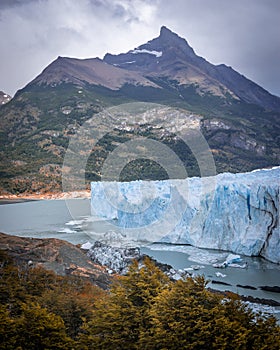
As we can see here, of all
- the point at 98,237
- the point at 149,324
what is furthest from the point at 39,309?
the point at 98,237

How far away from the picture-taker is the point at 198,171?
66688mm

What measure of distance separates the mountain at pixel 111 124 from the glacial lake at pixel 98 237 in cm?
1400

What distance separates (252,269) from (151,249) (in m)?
6.88

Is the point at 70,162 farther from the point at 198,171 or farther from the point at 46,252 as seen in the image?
the point at 46,252

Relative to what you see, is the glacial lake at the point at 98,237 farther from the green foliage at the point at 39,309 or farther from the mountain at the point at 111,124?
the mountain at the point at 111,124

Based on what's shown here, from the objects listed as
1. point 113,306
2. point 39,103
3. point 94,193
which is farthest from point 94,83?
point 113,306

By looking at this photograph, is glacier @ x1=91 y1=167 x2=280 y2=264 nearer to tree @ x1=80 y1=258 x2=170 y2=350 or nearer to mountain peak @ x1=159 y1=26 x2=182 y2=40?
tree @ x1=80 y1=258 x2=170 y2=350

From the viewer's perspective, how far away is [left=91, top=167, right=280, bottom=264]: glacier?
59.1ft

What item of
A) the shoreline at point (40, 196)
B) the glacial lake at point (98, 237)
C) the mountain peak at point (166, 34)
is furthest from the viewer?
the mountain peak at point (166, 34)

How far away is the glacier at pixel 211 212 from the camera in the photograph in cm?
1802

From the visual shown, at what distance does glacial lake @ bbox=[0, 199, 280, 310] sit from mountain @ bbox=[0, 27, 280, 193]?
14.0m

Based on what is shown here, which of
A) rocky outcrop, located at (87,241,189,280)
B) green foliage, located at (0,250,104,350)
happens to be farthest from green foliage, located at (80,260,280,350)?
rocky outcrop, located at (87,241,189,280)

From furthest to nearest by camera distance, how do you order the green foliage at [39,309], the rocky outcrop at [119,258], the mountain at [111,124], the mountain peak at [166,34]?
the mountain peak at [166,34]
the mountain at [111,124]
the rocky outcrop at [119,258]
the green foliage at [39,309]

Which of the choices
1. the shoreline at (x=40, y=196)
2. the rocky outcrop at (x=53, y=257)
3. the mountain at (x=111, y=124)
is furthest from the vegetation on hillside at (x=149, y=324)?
the mountain at (x=111, y=124)
